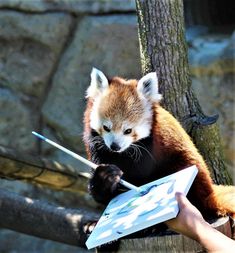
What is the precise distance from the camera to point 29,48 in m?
6.31

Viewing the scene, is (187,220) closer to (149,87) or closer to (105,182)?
(105,182)

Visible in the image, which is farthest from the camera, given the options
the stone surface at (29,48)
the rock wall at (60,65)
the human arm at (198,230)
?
the stone surface at (29,48)

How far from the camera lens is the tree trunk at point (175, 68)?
12.9 ft

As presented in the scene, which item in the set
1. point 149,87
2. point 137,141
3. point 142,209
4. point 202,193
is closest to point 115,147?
point 137,141

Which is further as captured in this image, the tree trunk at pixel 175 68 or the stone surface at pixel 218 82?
the stone surface at pixel 218 82

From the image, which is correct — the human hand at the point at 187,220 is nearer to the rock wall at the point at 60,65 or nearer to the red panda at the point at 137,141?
the red panda at the point at 137,141

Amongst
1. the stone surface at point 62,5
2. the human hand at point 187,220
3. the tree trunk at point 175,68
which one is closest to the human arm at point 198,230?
the human hand at point 187,220

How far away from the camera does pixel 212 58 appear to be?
5.84m

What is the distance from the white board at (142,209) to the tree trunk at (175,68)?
94 centimetres

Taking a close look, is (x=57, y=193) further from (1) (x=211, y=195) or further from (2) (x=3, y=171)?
(1) (x=211, y=195)

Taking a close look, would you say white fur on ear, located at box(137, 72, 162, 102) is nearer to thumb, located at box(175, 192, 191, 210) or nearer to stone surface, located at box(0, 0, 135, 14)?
thumb, located at box(175, 192, 191, 210)

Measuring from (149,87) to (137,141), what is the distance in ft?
0.97

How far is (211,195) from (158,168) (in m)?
0.31

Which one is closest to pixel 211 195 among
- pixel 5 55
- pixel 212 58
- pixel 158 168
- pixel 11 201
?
pixel 158 168
